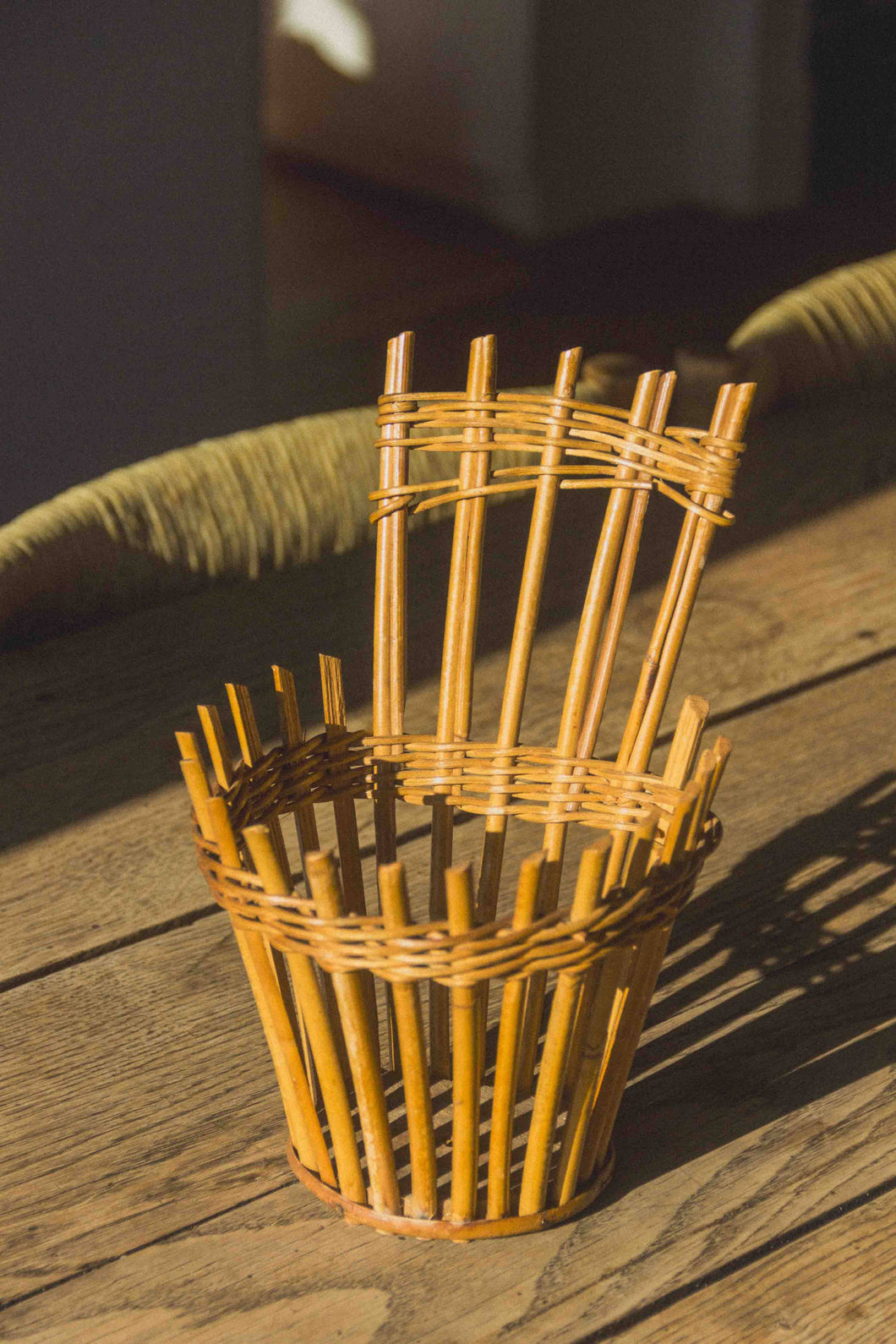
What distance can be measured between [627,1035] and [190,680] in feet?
1.67

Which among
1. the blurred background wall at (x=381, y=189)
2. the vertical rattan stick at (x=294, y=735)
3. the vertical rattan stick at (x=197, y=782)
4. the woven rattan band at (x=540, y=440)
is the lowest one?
the blurred background wall at (x=381, y=189)

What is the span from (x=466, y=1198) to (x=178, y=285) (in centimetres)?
182

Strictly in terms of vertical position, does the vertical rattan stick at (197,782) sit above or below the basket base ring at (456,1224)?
above

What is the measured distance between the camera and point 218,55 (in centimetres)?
204

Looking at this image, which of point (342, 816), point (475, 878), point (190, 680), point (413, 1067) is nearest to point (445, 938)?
point (413, 1067)

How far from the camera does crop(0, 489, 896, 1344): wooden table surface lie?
1.58 ft

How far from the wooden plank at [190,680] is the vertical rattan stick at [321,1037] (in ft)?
0.73

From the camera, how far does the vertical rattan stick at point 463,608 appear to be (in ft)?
2.01

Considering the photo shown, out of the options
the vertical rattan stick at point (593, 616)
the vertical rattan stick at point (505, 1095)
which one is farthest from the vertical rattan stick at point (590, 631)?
the vertical rattan stick at point (505, 1095)

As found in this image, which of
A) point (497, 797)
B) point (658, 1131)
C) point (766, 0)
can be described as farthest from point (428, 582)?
point (766, 0)

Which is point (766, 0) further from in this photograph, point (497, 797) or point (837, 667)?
point (497, 797)

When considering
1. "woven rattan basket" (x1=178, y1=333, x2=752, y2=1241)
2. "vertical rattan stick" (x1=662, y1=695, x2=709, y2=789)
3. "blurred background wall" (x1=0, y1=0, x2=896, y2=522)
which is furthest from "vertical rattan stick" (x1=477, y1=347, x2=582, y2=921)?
"blurred background wall" (x1=0, y1=0, x2=896, y2=522)

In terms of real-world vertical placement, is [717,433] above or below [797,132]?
above

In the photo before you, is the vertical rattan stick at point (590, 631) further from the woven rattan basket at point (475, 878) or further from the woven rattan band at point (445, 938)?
the woven rattan band at point (445, 938)
